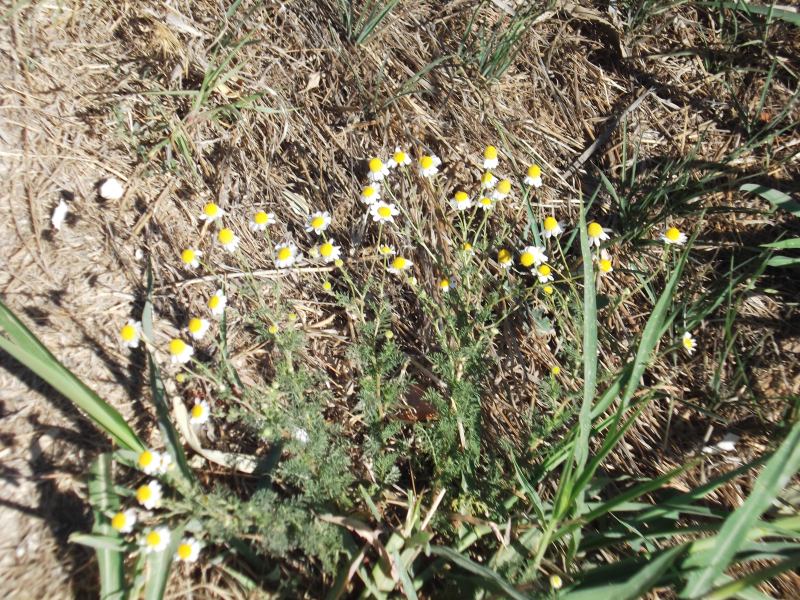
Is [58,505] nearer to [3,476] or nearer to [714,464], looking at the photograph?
[3,476]

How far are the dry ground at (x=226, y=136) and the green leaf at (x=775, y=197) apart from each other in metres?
0.10

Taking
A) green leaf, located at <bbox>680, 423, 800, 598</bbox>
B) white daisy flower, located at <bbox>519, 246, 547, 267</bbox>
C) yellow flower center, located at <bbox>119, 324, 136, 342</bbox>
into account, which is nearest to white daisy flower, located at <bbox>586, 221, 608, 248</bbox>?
white daisy flower, located at <bbox>519, 246, 547, 267</bbox>

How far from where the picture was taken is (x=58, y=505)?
4.55ft

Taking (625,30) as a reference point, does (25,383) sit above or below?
below

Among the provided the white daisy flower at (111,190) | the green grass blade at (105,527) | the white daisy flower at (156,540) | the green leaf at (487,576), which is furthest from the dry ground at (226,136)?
the green leaf at (487,576)

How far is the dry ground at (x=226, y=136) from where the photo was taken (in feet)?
4.86

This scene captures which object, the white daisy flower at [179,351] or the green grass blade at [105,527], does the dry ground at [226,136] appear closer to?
the green grass blade at [105,527]

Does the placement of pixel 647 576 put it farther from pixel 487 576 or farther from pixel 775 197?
pixel 775 197

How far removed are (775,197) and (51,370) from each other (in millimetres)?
2236

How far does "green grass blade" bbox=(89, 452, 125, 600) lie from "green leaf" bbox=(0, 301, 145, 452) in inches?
3.7

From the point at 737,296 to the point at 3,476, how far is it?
2.26m

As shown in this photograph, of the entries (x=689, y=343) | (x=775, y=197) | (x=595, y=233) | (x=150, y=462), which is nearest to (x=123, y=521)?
(x=150, y=462)

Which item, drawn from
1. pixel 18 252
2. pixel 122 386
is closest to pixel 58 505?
pixel 122 386

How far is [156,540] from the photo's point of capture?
1210 millimetres
